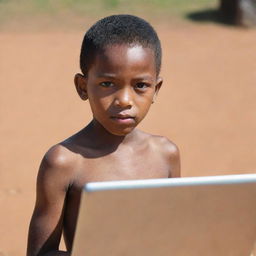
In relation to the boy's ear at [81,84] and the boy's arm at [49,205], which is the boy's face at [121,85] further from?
the boy's arm at [49,205]

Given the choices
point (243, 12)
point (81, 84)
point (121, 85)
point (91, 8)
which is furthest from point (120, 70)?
point (91, 8)

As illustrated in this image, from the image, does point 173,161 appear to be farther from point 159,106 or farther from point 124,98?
point 159,106

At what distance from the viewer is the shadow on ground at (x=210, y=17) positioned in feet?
29.5

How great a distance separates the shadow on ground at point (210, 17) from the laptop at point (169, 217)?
7557 millimetres

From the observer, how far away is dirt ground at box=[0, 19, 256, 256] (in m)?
4.83

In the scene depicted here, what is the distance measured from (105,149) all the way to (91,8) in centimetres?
737

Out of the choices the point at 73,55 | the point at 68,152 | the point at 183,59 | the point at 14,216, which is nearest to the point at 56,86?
the point at 73,55

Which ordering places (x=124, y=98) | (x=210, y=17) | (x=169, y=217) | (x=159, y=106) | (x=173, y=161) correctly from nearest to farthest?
(x=169, y=217) → (x=124, y=98) → (x=173, y=161) → (x=159, y=106) → (x=210, y=17)

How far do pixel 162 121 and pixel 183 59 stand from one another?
178 cm

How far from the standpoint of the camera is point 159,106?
6.04 m

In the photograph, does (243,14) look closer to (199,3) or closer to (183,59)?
(199,3)

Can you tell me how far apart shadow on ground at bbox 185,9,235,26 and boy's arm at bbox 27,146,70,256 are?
7.27 metres

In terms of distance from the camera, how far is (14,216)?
4266 millimetres

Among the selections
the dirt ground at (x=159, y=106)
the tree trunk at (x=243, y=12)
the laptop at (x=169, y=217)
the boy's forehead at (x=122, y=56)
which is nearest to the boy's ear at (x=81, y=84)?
the boy's forehead at (x=122, y=56)
